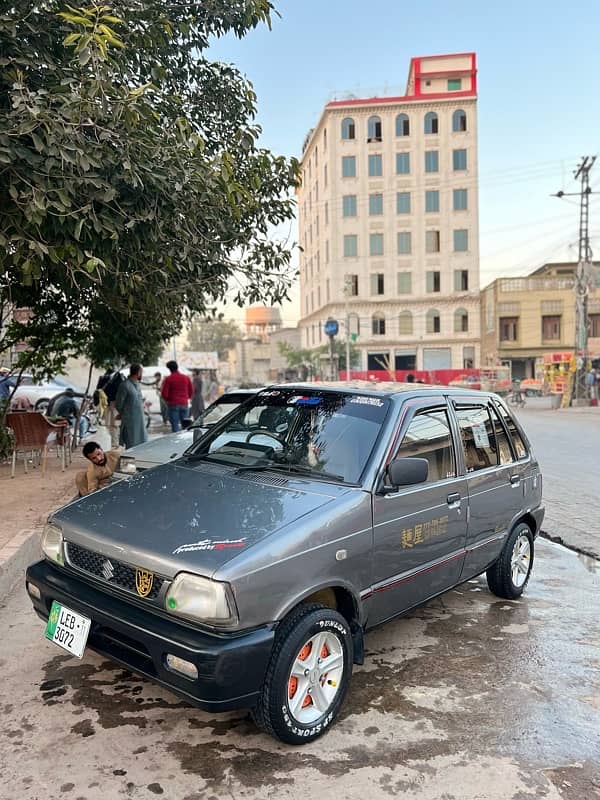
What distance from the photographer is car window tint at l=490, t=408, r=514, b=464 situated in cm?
471

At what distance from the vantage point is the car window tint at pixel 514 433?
4.92 meters

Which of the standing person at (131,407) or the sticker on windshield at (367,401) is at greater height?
the sticker on windshield at (367,401)

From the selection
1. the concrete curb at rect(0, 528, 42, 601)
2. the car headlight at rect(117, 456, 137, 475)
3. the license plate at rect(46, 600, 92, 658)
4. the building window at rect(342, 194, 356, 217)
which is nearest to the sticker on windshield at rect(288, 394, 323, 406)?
the license plate at rect(46, 600, 92, 658)

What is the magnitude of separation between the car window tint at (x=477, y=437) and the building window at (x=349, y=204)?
51964mm

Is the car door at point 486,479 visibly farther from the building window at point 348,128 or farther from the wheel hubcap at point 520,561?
the building window at point 348,128

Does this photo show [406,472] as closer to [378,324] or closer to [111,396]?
[111,396]

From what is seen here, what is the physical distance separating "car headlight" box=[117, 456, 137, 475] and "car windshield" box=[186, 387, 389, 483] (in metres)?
3.17

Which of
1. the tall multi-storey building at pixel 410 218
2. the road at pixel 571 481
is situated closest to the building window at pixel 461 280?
the tall multi-storey building at pixel 410 218

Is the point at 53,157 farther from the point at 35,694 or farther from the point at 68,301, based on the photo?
the point at 68,301

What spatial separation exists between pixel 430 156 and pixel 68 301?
166ft

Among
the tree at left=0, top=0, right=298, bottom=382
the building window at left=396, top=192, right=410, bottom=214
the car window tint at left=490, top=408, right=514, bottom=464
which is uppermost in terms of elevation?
the building window at left=396, top=192, right=410, bottom=214

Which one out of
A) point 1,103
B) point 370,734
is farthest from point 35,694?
point 1,103

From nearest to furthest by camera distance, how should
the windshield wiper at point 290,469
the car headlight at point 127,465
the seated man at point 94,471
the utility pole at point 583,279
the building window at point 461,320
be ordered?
the windshield wiper at point 290,469 < the seated man at point 94,471 < the car headlight at point 127,465 < the utility pole at point 583,279 < the building window at point 461,320

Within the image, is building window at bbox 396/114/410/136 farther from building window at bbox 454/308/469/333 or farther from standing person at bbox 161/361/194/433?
standing person at bbox 161/361/194/433
